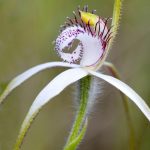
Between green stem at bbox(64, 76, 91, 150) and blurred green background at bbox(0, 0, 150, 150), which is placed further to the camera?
blurred green background at bbox(0, 0, 150, 150)

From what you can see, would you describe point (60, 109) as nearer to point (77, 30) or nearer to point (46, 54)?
point (46, 54)

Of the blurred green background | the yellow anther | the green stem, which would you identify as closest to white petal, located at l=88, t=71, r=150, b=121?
the green stem

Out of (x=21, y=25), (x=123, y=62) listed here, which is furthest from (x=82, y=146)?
(x=21, y=25)

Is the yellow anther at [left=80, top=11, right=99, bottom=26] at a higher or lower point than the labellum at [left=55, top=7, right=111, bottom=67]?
higher

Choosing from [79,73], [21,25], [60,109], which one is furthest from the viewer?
[60,109]

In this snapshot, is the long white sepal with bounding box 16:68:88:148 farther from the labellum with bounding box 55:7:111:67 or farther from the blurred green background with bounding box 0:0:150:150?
the blurred green background with bounding box 0:0:150:150

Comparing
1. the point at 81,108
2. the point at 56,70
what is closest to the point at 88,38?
the point at 81,108

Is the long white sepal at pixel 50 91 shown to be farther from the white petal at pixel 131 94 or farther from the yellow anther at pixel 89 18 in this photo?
the yellow anther at pixel 89 18

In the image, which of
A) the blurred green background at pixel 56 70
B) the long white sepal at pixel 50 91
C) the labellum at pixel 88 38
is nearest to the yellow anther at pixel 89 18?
the labellum at pixel 88 38
